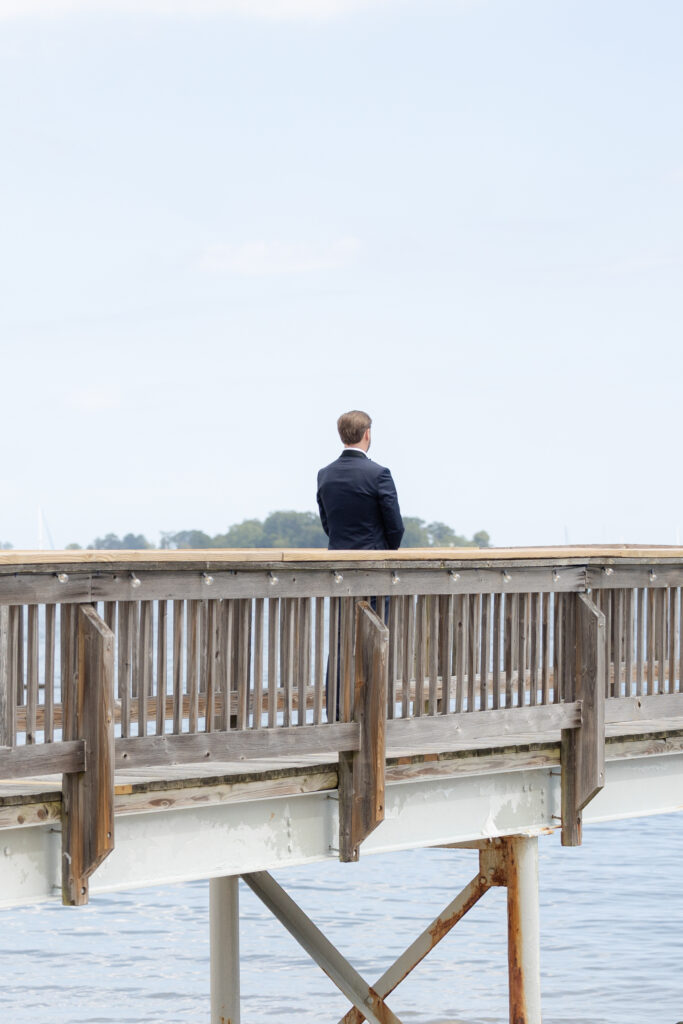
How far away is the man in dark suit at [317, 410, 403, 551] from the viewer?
404 inches

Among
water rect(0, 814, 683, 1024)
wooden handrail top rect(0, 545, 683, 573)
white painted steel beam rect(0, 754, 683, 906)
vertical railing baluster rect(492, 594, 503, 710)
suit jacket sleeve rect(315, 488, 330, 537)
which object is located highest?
suit jacket sleeve rect(315, 488, 330, 537)

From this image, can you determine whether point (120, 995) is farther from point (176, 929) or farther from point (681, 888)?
point (681, 888)

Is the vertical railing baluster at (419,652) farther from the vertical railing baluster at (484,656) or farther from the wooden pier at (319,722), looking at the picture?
the vertical railing baluster at (484,656)

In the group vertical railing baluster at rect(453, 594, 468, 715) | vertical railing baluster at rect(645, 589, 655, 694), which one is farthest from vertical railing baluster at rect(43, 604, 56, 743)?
vertical railing baluster at rect(645, 589, 655, 694)

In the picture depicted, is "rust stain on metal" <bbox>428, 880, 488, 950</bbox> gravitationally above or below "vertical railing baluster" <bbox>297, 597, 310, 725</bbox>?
below

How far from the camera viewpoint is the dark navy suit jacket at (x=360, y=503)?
33.7 ft

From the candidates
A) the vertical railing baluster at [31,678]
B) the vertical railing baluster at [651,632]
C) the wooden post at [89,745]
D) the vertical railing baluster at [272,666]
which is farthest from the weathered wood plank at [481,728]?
the vertical railing baluster at [31,678]

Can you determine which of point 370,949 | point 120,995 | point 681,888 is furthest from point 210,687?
point 681,888

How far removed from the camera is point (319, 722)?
9.04m

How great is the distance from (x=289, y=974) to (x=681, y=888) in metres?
10.6

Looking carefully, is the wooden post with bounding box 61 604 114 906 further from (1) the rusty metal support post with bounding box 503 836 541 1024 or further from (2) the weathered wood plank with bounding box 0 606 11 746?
(1) the rusty metal support post with bounding box 503 836 541 1024

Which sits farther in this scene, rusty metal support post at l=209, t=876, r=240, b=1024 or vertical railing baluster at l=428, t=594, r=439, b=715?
rusty metal support post at l=209, t=876, r=240, b=1024

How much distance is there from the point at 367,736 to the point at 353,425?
2061 millimetres

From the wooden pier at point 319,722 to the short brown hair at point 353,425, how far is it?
1035 mm
